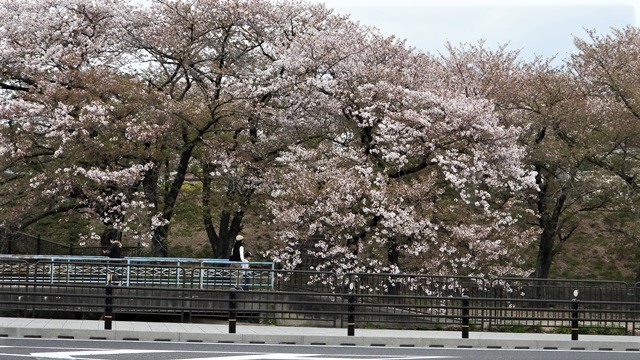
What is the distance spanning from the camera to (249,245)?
45094 mm

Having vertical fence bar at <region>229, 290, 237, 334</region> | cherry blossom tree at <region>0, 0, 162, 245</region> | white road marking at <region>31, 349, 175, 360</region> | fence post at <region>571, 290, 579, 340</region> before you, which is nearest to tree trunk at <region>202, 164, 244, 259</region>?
cherry blossom tree at <region>0, 0, 162, 245</region>

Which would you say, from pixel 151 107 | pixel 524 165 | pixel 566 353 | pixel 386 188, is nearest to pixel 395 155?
pixel 386 188

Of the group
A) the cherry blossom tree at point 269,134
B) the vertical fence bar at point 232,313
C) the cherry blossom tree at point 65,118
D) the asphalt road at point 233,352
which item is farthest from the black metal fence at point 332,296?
the cherry blossom tree at point 65,118

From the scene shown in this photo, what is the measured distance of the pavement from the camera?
733 inches

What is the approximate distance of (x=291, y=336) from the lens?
19.3 meters

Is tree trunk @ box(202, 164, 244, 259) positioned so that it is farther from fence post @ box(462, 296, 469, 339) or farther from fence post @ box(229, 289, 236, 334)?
fence post @ box(462, 296, 469, 339)

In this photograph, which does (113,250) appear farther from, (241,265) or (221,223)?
(241,265)

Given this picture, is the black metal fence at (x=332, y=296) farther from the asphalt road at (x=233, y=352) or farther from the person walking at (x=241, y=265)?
the asphalt road at (x=233, y=352)

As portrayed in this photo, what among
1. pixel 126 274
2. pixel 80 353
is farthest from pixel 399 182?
pixel 80 353

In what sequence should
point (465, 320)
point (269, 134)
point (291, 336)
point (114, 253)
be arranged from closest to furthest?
1. point (291, 336)
2. point (465, 320)
3. point (114, 253)
4. point (269, 134)

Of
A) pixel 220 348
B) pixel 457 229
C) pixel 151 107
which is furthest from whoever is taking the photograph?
pixel 151 107

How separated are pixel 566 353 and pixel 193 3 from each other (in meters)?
22.1

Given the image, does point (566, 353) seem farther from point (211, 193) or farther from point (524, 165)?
point (211, 193)

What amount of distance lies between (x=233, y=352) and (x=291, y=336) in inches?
106
